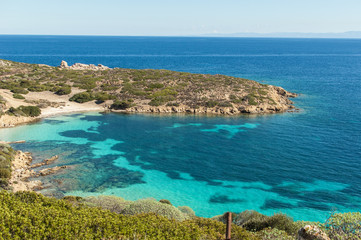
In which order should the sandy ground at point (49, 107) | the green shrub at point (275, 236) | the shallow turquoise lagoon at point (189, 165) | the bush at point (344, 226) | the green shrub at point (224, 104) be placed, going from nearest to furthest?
1. the green shrub at point (275, 236)
2. the bush at point (344, 226)
3. the shallow turquoise lagoon at point (189, 165)
4. the sandy ground at point (49, 107)
5. the green shrub at point (224, 104)

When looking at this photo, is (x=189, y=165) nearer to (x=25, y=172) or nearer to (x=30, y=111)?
(x=25, y=172)

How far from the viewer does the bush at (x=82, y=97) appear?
202 ft

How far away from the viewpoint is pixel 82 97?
2450 inches

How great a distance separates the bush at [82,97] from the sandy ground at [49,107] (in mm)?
934

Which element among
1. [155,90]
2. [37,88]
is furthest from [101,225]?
[37,88]

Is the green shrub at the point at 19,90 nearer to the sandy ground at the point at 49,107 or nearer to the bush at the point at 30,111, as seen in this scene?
the sandy ground at the point at 49,107

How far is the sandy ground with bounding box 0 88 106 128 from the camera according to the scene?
48.4 meters

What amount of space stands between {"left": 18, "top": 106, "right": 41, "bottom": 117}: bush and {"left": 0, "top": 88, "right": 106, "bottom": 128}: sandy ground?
89 centimetres

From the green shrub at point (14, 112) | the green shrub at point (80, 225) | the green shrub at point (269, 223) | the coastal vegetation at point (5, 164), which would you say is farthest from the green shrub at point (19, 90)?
the green shrub at point (269, 223)

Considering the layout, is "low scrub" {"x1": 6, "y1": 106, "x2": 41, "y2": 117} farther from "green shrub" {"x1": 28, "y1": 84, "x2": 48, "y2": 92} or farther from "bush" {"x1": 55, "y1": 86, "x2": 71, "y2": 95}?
"green shrub" {"x1": 28, "y1": 84, "x2": 48, "y2": 92}

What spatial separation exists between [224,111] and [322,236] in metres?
43.8

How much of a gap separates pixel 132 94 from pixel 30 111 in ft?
70.7

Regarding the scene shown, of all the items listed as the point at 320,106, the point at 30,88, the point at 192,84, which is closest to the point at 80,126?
the point at 30,88

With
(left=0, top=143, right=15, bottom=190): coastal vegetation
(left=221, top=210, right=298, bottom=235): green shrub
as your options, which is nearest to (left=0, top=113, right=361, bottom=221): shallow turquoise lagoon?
(left=0, top=143, right=15, bottom=190): coastal vegetation
